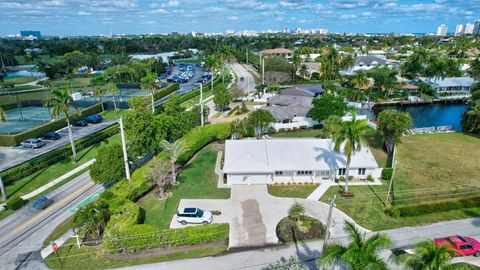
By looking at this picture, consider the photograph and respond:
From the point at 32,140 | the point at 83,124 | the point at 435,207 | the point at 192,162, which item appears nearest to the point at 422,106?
the point at 435,207

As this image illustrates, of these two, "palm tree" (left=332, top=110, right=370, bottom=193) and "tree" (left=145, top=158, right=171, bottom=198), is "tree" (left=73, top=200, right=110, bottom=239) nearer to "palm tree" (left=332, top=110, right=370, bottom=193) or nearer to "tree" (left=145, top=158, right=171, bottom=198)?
"tree" (left=145, top=158, right=171, bottom=198)

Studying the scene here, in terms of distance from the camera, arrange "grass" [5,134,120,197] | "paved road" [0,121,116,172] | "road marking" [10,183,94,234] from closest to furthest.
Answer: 1. "road marking" [10,183,94,234]
2. "grass" [5,134,120,197]
3. "paved road" [0,121,116,172]

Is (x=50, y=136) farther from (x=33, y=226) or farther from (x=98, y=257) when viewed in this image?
(x=98, y=257)

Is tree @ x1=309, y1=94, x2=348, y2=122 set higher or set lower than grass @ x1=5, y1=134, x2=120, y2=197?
higher

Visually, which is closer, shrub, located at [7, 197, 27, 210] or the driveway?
the driveway

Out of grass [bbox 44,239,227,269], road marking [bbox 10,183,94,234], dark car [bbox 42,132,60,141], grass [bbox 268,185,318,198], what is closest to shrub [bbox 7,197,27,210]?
road marking [bbox 10,183,94,234]

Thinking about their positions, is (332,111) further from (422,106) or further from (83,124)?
(83,124)

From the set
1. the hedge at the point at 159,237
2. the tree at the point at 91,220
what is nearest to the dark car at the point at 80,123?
the tree at the point at 91,220
